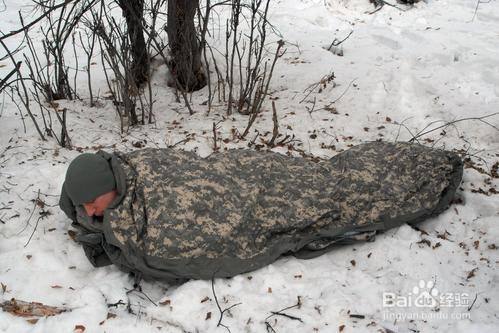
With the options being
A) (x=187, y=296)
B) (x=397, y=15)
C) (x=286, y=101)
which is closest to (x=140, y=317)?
(x=187, y=296)

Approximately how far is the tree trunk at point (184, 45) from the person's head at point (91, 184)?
1671 millimetres

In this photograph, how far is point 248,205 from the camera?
2254 millimetres

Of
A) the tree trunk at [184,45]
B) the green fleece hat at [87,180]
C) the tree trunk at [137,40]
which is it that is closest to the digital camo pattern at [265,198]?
the green fleece hat at [87,180]

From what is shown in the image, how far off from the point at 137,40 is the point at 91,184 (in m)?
2.33

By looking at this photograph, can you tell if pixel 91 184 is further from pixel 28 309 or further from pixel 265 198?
pixel 265 198

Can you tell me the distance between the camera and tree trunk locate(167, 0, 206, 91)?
3.79m

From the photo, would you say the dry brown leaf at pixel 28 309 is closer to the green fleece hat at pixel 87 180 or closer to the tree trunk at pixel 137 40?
the green fleece hat at pixel 87 180

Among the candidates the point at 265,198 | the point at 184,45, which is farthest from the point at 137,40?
the point at 265,198

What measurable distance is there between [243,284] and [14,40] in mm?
4396

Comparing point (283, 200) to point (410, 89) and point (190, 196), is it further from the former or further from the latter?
point (410, 89)

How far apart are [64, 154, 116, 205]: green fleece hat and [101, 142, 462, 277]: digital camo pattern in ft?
0.37

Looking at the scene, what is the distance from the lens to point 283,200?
2.33 m

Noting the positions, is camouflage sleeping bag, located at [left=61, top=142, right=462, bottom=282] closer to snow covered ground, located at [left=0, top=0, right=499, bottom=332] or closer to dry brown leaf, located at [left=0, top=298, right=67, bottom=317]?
snow covered ground, located at [left=0, top=0, right=499, bottom=332]

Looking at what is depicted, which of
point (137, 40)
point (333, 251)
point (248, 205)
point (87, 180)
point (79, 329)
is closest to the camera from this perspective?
point (79, 329)
